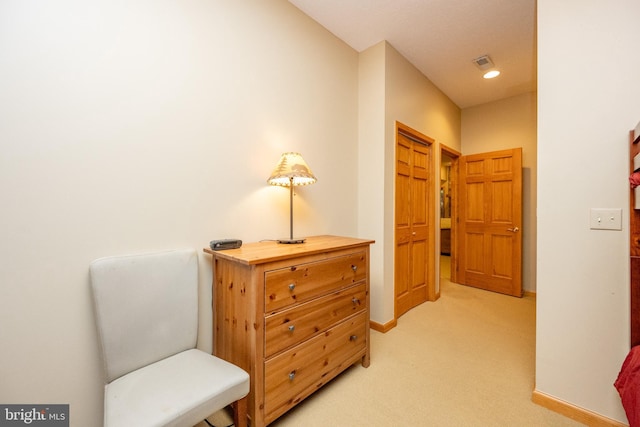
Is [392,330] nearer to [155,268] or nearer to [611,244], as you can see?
[611,244]

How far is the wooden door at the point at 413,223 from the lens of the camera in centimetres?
298

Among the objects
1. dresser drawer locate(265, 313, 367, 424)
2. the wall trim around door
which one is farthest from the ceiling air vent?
the wall trim around door

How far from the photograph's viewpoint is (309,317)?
1582 mm

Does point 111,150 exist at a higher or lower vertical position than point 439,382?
higher

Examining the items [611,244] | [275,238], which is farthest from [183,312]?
[611,244]

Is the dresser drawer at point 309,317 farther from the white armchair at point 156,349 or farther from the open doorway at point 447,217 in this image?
the open doorway at point 447,217

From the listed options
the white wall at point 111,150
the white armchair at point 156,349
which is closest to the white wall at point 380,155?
the white wall at point 111,150

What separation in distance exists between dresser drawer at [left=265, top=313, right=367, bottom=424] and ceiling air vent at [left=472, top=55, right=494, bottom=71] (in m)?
3.06

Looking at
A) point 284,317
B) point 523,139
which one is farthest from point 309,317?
point 523,139

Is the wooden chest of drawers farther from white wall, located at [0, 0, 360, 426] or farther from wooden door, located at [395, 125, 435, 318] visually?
wooden door, located at [395, 125, 435, 318]

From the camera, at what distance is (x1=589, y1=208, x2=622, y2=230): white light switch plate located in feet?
4.60

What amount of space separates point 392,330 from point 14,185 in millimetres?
2900

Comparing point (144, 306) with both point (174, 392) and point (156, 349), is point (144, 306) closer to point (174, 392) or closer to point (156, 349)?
point (156, 349)

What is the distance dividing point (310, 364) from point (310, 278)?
1.72ft
